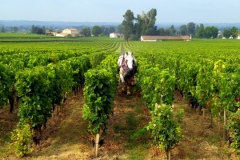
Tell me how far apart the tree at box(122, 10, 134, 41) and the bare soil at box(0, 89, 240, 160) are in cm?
14878

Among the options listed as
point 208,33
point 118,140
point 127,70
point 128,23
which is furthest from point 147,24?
point 118,140

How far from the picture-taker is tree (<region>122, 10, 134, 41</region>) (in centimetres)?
16625

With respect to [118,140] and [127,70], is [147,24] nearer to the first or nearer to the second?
[127,70]

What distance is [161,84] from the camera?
574 inches

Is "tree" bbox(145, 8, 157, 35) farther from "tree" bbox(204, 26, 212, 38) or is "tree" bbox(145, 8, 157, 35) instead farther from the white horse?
the white horse

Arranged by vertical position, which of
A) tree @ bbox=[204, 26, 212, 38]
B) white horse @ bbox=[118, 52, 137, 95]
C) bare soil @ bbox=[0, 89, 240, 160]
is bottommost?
bare soil @ bbox=[0, 89, 240, 160]

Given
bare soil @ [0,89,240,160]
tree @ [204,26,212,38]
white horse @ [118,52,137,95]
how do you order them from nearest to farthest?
bare soil @ [0,89,240,160] < white horse @ [118,52,137,95] < tree @ [204,26,212,38]

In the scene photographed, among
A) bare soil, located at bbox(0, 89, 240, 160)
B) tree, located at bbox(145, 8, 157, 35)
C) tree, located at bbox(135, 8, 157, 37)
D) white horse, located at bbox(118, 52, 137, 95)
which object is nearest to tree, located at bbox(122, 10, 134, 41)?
tree, located at bbox(135, 8, 157, 37)

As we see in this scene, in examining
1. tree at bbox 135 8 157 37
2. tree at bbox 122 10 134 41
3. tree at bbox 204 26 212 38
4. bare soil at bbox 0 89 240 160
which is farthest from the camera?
tree at bbox 204 26 212 38

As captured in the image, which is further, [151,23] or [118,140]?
[151,23]

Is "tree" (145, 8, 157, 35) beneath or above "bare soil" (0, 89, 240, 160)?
above

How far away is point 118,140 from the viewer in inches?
559

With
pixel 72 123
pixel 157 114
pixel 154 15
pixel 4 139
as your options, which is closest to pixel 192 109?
pixel 72 123

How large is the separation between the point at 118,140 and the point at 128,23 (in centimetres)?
15646
